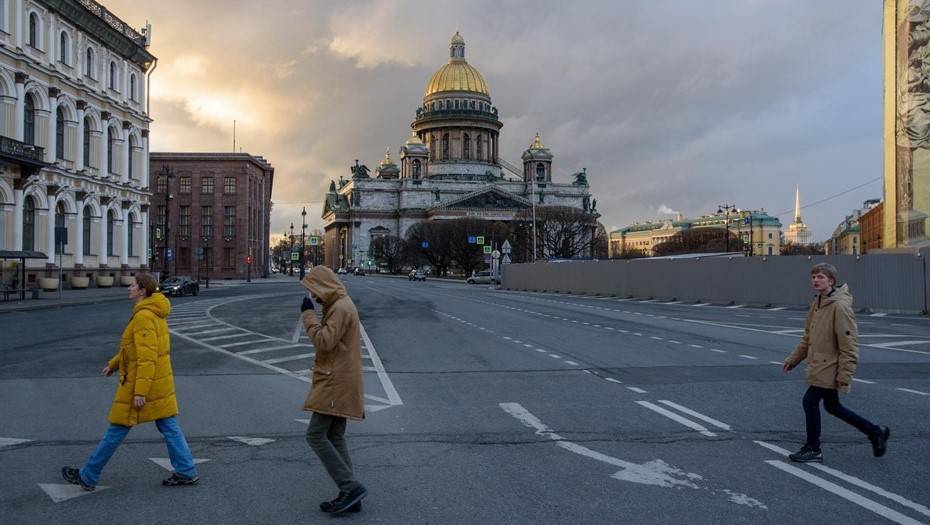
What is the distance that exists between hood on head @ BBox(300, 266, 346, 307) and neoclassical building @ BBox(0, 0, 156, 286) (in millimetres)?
33029

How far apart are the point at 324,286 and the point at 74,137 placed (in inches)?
1775

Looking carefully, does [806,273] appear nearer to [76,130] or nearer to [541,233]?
[76,130]

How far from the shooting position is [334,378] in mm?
5555

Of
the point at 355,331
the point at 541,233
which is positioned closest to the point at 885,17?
the point at 541,233

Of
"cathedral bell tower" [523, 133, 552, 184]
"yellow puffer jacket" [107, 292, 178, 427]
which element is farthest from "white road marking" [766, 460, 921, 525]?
"cathedral bell tower" [523, 133, 552, 184]

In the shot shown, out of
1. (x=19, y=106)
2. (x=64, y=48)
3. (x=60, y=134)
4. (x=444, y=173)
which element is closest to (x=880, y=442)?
(x=19, y=106)

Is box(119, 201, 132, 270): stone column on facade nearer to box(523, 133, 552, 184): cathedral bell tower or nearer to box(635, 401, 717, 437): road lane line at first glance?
box(635, 401, 717, 437): road lane line

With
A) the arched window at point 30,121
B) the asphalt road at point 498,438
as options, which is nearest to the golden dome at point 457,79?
the arched window at point 30,121

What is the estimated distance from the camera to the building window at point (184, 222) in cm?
8981

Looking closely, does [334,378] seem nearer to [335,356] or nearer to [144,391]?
[335,356]

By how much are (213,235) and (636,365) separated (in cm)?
8264

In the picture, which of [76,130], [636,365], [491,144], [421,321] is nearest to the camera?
[636,365]

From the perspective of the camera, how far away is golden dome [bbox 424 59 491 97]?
14662 cm

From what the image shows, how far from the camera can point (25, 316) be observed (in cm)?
2628
